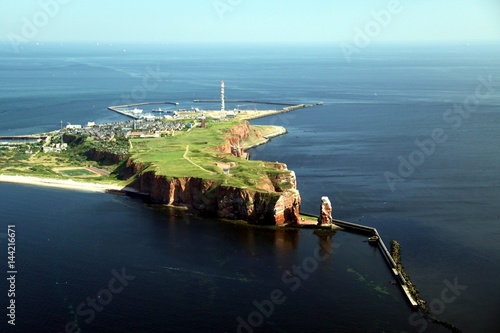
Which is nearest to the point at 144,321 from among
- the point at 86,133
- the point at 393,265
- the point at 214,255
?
the point at 214,255

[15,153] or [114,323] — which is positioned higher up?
[15,153]

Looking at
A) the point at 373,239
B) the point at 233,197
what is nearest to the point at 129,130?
the point at 233,197

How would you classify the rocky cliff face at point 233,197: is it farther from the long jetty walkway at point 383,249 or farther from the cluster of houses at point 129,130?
the cluster of houses at point 129,130

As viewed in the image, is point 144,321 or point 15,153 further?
point 15,153

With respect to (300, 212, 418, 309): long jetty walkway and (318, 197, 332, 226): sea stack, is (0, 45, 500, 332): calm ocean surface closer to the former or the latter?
(300, 212, 418, 309): long jetty walkway

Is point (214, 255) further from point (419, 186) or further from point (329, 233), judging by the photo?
point (419, 186)

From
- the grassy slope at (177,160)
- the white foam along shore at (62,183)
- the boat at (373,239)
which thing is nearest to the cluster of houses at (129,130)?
the grassy slope at (177,160)
